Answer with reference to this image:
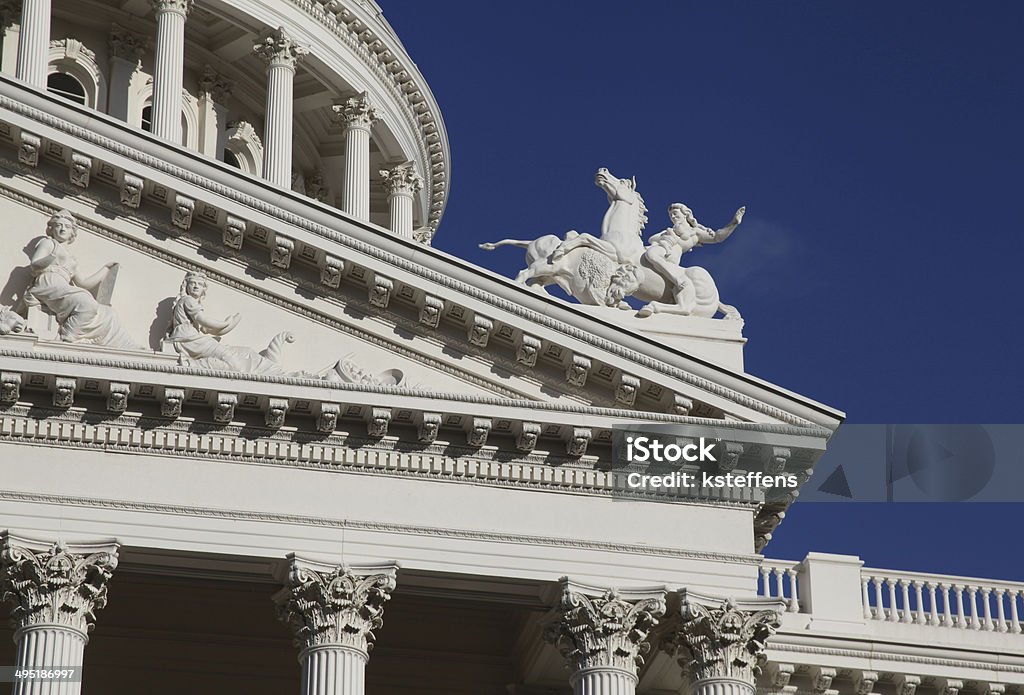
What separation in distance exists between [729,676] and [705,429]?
3.01 meters

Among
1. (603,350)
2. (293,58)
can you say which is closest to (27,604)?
(603,350)

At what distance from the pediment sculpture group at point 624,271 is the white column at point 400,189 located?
18.7m

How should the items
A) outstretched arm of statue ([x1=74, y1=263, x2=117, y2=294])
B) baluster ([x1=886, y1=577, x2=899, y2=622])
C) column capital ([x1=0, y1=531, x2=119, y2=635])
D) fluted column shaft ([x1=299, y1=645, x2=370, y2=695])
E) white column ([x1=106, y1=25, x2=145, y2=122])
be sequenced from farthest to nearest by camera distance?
white column ([x1=106, y1=25, x2=145, y2=122]) < baluster ([x1=886, y1=577, x2=899, y2=622]) < outstretched arm of statue ([x1=74, y1=263, x2=117, y2=294]) < fluted column shaft ([x1=299, y1=645, x2=370, y2=695]) < column capital ([x1=0, y1=531, x2=119, y2=635])

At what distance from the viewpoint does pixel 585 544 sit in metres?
26.8

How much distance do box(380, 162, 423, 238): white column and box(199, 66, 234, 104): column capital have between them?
4.45m

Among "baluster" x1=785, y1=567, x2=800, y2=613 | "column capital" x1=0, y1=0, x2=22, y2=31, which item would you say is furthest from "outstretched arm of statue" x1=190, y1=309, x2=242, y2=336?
"column capital" x1=0, y1=0, x2=22, y2=31

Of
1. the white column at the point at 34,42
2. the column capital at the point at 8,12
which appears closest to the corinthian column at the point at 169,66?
the white column at the point at 34,42

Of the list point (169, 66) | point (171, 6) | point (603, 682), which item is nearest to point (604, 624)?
point (603, 682)

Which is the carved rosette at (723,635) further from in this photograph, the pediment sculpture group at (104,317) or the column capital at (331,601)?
the pediment sculpture group at (104,317)

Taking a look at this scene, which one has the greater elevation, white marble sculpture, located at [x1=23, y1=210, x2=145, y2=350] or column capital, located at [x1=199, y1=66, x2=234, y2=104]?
column capital, located at [x1=199, y1=66, x2=234, y2=104]

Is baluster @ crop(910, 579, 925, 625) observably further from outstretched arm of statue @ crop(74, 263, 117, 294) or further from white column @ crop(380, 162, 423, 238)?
white column @ crop(380, 162, 423, 238)

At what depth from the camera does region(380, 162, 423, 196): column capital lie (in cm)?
4797

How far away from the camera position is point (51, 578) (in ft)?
82.4

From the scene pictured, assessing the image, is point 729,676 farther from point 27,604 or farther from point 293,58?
point 293,58
